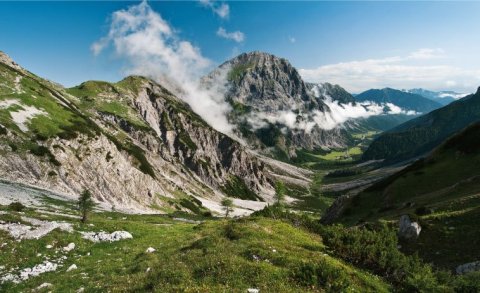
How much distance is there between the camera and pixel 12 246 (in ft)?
93.1

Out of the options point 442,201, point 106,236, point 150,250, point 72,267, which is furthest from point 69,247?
point 442,201

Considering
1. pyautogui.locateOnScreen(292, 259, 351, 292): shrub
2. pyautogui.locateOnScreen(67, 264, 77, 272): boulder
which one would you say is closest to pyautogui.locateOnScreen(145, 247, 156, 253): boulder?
pyautogui.locateOnScreen(67, 264, 77, 272): boulder

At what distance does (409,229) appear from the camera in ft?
124

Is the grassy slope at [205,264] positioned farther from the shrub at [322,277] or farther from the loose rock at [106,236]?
the loose rock at [106,236]

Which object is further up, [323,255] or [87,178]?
[323,255]

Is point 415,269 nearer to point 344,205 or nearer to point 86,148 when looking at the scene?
point 344,205

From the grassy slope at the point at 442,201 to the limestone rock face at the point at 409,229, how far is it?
2.06 ft

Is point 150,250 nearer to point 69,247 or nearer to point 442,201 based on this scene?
point 69,247

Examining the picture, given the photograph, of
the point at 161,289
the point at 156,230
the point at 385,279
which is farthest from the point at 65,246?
the point at 385,279

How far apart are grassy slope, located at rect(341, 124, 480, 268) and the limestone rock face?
24.7 inches

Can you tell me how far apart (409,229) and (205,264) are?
2605 cm

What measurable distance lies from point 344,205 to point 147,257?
229ft

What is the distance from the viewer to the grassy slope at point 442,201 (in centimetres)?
3359

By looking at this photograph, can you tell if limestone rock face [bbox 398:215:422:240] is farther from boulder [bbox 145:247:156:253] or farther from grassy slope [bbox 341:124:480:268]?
boulder [bbox 145:247:156:253]
